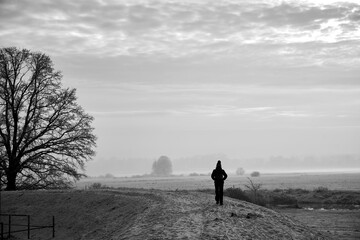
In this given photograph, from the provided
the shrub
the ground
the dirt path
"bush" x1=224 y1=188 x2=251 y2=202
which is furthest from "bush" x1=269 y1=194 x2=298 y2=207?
the dirt path

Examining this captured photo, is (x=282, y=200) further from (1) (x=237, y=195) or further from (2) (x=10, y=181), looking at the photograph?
(2) (x=10, y=181)

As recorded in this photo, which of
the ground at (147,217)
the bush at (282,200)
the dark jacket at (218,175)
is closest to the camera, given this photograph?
the ground at (147,217)

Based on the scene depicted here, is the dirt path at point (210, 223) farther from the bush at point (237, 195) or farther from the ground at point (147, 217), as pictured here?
the bush at point (237, 195)

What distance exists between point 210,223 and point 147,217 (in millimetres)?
4020

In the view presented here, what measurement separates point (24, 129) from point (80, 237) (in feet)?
73.6

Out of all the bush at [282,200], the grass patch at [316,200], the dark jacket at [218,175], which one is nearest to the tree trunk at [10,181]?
the grass patch at [316,200]

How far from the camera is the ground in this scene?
889 inches

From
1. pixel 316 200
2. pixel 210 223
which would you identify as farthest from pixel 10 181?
pixel 316 200

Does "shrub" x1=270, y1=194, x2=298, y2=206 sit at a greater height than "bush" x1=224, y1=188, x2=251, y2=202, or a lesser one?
lesser

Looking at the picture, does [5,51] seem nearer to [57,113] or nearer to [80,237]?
[57,113]

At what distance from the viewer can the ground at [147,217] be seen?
889 inches

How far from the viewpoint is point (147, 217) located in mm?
25531

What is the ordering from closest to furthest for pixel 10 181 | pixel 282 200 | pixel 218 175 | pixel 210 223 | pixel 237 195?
1. pixel 210 223
2. pixel 218 175
3. pixel 10 181
4. pixel 237 195
5. pixel 282 200

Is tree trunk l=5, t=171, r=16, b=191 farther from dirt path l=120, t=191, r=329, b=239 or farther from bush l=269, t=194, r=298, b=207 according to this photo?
bush l=269, t=194, r=298, b=207
